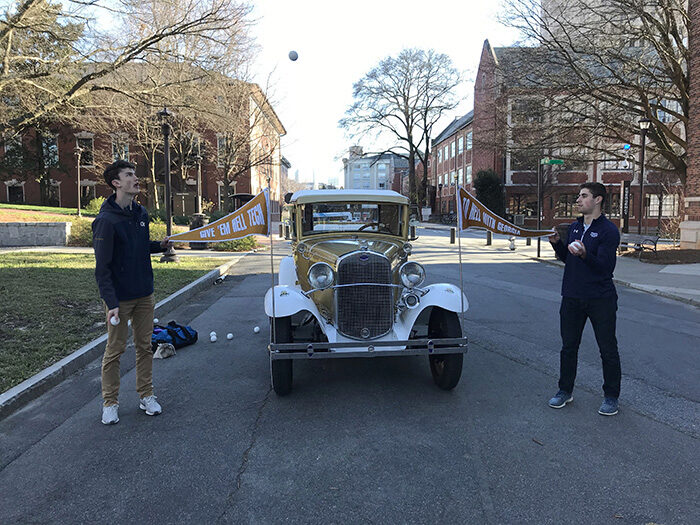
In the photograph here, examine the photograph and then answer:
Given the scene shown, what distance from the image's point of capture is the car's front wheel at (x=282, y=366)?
433 centimetres

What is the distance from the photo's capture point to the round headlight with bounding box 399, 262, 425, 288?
4858mm

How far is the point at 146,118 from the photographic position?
26.2 meters

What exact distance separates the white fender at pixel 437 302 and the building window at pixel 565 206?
1646 inches

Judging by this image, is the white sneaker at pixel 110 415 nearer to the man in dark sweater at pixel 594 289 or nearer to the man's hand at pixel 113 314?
the man's hand at pixel 113 314

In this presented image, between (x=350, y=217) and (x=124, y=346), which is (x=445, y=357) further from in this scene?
(x=124, y=346)

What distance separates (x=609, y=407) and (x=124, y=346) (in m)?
4.28

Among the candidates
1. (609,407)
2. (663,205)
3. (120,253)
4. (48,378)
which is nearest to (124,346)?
(120,253)

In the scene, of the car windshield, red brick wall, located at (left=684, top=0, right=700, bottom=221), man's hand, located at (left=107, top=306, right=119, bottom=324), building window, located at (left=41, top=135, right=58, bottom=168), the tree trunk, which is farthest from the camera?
the tree trunk

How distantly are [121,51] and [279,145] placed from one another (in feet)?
68.5

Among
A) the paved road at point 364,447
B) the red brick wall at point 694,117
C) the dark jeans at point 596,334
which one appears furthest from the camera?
the red brick wall at point 694,117

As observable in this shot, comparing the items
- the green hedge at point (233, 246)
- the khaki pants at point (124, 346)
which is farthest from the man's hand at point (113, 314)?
the green hedge at point (233, 246)

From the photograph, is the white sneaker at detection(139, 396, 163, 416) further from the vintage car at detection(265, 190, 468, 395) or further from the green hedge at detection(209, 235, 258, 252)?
the green hedge at detection(209, 235, 258, 252)

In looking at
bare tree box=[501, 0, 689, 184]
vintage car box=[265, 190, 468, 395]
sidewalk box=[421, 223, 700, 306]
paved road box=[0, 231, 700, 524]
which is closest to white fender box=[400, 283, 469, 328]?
vintage car box=[265, 190, 468, 395]

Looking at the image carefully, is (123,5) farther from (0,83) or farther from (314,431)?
(314,431)
